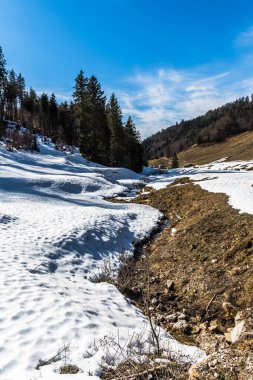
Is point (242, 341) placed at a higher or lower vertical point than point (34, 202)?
lower

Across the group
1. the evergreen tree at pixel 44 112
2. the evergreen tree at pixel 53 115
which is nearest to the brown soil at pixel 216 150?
the evergreen tree at pixel 53 115

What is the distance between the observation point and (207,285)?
973 centimetres

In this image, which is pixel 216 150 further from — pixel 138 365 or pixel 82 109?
pixel 138 365

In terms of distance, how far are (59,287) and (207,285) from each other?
4724mm

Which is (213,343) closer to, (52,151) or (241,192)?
(241,192)

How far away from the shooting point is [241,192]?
64.2ft

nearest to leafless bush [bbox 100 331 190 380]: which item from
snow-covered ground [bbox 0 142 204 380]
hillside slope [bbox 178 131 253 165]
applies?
snow-covered ground [bbox 0 142 204 380]

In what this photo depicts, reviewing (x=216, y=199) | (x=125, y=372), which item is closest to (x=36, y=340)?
(x=125, y=372)

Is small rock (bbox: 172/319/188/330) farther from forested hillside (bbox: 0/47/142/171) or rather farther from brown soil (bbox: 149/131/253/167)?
brown soil (bbox: 149/131/253/167)

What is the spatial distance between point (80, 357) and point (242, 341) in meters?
3.08

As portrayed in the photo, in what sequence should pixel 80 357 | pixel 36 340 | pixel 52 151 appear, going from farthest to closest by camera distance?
pixel 52 151 < pixel 36 340 < pixel 80 357

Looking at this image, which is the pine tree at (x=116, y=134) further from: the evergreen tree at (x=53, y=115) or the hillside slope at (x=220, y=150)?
the hillside slope at (x=220, y=150)

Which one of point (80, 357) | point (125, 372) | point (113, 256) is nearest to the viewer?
point (125, 372)

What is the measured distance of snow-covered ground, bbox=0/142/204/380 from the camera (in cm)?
566
